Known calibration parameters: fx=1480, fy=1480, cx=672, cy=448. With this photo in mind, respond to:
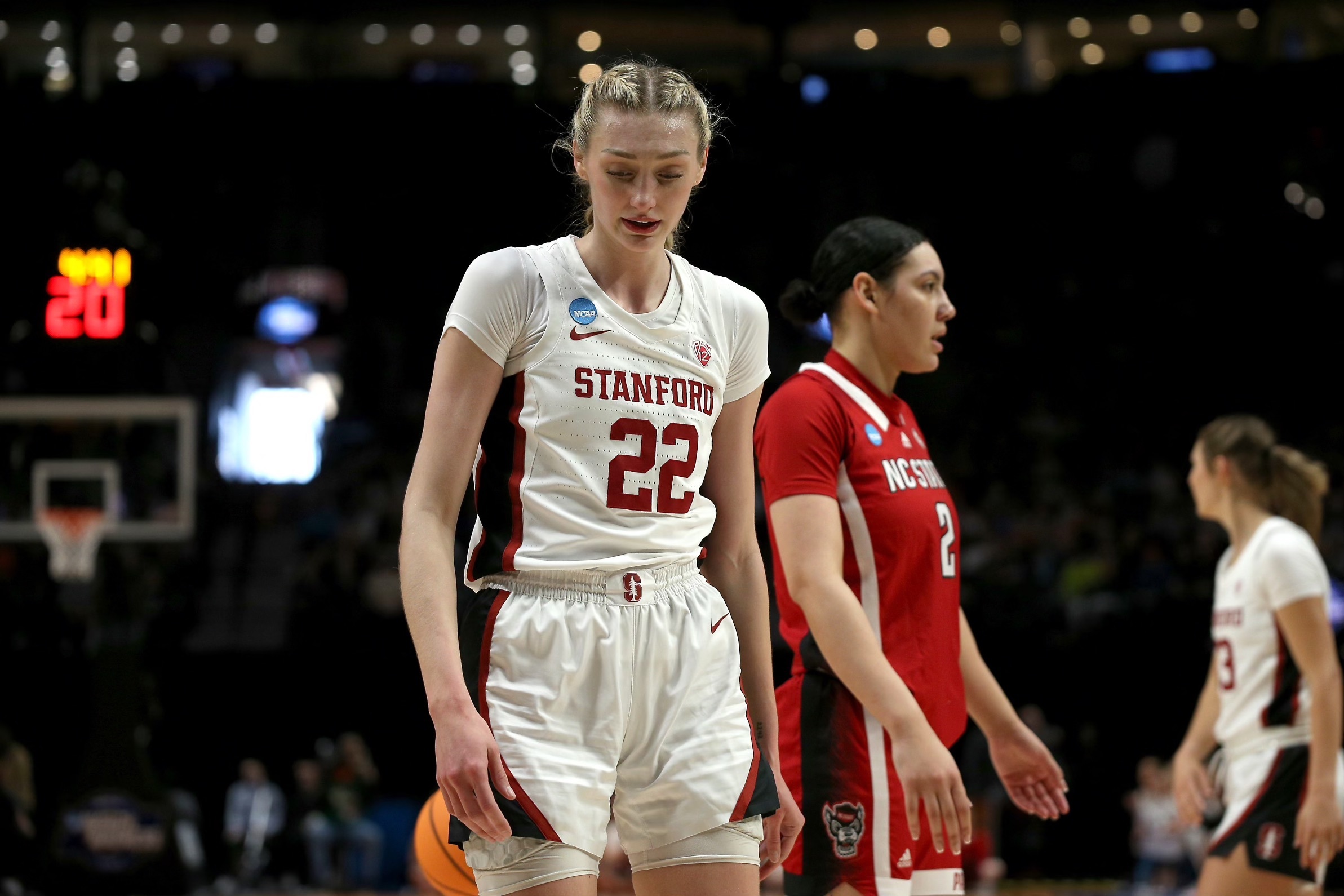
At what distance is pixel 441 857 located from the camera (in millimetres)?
2889

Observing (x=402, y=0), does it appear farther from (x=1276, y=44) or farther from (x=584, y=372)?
(x=584, y=372)

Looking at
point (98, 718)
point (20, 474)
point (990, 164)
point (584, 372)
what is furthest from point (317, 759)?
point (584, 372)

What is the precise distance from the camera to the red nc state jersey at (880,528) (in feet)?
10.6

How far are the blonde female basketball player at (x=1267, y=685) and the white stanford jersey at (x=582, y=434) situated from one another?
275cm

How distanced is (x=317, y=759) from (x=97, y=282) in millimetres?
4964

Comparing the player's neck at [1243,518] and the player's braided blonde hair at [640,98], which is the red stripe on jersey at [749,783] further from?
the player's neck at [1243,518]

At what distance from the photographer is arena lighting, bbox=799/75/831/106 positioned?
50.7ft

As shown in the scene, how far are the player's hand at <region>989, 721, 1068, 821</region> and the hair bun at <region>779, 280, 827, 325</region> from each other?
1.07 meters

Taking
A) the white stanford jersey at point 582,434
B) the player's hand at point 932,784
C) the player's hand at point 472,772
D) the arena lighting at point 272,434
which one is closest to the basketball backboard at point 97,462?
the arena lighting at point 272,434

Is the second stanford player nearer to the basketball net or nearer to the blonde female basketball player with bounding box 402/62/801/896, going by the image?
the blonde female basketball player with bounding box 402/62/801/896

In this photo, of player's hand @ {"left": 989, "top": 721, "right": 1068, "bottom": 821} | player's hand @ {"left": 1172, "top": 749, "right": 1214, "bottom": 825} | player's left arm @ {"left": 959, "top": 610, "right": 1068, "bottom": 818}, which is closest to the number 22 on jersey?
player's left arm @ {"left": 959, "top": 610, "right": 1068, "bottom": 818}

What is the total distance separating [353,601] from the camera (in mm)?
14500

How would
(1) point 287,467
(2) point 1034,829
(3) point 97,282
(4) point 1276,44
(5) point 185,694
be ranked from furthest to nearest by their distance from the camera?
(1) point 287,467, (4) point 1276,44, (5) point 185,694, (2) point 1034,829, (3) point 97,282

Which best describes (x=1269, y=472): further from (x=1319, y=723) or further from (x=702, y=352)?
(x=702, y=352)
